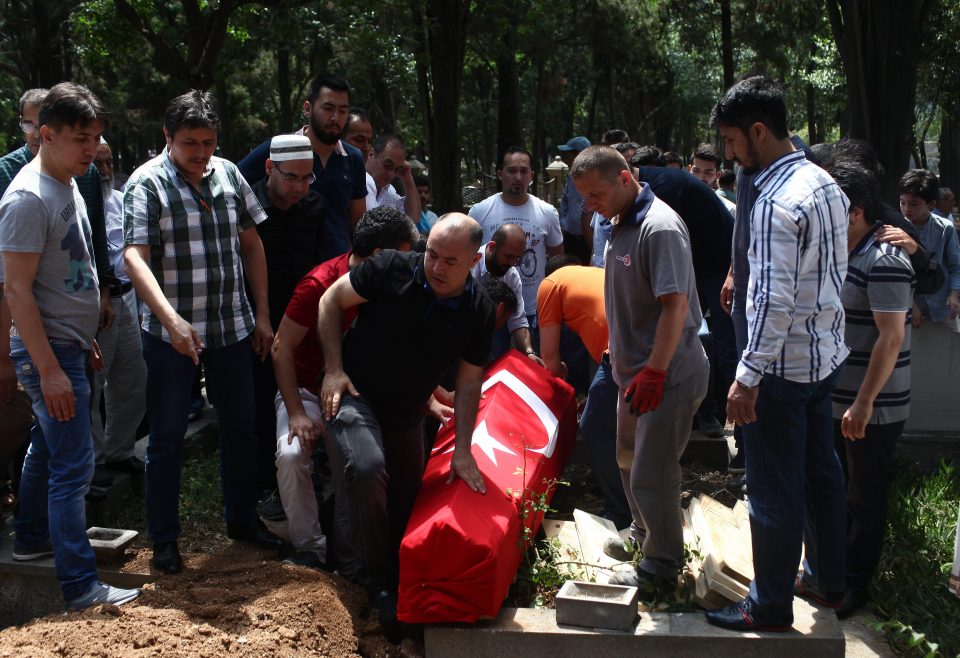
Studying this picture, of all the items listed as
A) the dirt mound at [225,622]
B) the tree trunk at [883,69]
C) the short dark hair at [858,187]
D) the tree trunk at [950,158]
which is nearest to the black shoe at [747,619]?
the dirt mound at [225,622]

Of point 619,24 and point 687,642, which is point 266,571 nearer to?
point 687,642

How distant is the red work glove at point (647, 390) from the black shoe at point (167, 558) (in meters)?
2.14

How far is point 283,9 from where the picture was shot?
46.1ft

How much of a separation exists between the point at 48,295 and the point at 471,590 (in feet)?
6.77

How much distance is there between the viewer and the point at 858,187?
13.7 ft

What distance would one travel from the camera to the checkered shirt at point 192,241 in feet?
14.0

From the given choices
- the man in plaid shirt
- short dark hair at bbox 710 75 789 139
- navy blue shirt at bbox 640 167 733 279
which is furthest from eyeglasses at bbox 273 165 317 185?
short dark hair at bbox 710 75 789 139

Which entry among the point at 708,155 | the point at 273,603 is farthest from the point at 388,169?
the point at 273,603

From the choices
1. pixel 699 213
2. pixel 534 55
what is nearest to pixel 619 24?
pixel 534 55

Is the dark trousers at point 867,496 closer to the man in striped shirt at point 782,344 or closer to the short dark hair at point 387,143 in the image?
the man in striped shirt at point 782,344

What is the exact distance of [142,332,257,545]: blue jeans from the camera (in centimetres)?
431

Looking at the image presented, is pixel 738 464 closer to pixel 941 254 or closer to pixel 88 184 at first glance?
pixel 941 254

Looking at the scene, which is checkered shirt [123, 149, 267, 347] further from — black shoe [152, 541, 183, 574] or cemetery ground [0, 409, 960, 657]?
cemetery ground [0, 409, 960, 657]

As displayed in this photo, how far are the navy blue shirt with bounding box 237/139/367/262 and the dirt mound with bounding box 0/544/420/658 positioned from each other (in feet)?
6.48
